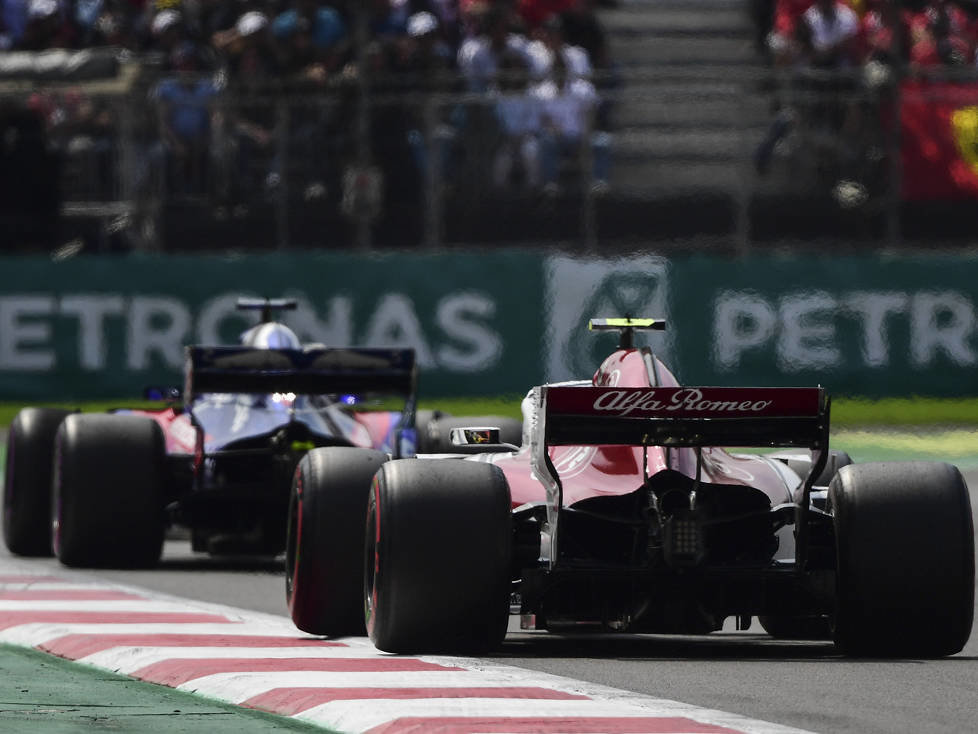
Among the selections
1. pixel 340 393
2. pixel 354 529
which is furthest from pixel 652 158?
pixel 354 529

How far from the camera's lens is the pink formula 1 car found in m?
7.79

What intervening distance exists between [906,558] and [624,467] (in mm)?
1098

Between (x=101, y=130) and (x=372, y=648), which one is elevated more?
(x=101, y=130)

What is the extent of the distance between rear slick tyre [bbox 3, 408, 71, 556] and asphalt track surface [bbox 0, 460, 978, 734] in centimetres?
319

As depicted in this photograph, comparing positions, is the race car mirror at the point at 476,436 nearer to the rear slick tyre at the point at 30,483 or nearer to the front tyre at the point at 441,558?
the front tyre at the point at 441,558

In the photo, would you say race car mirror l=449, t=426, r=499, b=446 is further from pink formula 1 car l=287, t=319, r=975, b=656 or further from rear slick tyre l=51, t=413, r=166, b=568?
rear slick tyre l=51, t=413, r=166, b=568

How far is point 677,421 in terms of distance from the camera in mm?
8203

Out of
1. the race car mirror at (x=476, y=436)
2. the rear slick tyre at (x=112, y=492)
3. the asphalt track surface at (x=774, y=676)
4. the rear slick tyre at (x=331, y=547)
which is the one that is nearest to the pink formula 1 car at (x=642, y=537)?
the rear slick tyre at (x=331, y=547)

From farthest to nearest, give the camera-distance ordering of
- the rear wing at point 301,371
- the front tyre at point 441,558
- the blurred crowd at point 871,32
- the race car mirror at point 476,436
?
the blurred crowd at point 871,32, the rear wing at point 301,371, the race car mirror at point 476,436, the front tyre at point 441,558

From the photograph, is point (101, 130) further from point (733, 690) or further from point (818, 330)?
point (733, 690)

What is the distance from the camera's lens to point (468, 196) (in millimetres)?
20109

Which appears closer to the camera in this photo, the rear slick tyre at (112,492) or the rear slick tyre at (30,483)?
the rear slick tyre at (112,492)

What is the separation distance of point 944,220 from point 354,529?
12890 mm

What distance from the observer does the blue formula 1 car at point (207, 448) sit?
40.0ft
